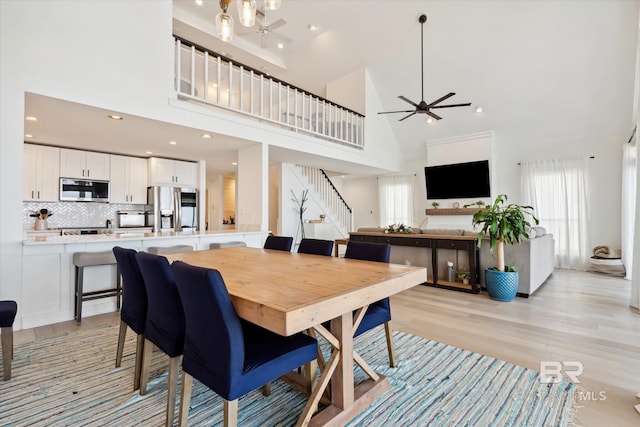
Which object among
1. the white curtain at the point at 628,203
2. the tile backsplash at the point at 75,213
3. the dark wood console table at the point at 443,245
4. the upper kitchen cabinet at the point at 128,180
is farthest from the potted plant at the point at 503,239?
the tile backsplash at the point at 75,213

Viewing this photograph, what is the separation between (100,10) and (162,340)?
3.58 m

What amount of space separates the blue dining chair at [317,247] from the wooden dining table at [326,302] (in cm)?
47

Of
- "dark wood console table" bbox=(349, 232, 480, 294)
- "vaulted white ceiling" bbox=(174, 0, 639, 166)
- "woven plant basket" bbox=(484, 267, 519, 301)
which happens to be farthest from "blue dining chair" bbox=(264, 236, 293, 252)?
"vaulted white ceiling" bbox=(174, 0, 639, 166)

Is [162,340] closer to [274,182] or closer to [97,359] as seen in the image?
[97,359]

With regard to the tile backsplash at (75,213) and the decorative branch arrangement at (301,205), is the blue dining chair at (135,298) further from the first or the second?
the decorative branch arrangement at (301,205)

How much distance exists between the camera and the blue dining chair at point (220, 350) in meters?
1.22

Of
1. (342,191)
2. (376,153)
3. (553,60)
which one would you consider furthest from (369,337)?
(342,191)

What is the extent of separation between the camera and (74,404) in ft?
5.78

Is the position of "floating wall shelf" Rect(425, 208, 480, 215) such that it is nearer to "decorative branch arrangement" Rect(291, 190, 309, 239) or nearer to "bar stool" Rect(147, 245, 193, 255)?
"decorative branch arrangement" Rect(291, 190, 309, 239)

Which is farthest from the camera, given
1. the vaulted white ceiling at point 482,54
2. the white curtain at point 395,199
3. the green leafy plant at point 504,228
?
the white curtain at point 395,199

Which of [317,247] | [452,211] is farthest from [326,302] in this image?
[452,211]

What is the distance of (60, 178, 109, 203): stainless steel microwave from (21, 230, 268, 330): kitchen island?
208 cm

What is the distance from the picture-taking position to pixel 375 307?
2109 mm

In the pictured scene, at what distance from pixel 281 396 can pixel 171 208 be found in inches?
193
